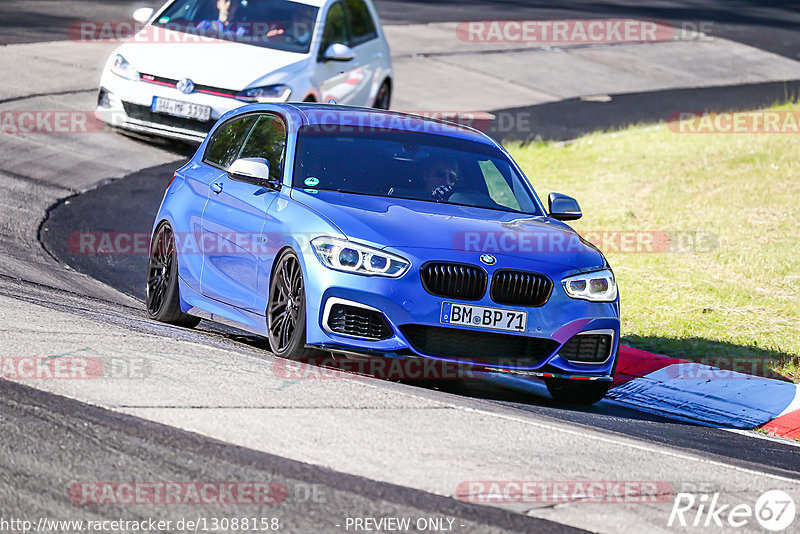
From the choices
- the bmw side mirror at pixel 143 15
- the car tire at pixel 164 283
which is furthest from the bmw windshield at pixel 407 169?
the bmw side mirror at pixel 143 15

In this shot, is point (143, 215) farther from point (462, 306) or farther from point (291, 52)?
point (462, 306)

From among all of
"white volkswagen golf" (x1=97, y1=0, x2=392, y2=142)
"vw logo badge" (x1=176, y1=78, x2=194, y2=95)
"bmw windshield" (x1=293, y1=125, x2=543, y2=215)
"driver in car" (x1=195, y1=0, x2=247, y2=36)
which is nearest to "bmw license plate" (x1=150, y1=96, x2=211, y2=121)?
"white volkswagen golf" (x1=97, y1=0, x2=392, y2=142)

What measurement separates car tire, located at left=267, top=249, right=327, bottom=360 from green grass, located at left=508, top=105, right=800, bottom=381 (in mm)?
3773

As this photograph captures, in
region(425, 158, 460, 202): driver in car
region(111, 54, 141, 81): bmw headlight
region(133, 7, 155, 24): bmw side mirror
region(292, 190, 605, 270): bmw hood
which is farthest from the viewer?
region(133, 7, 155, 24): bmw side mirror

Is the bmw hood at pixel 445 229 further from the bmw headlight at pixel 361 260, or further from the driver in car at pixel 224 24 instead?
the driver in car at pixel 224 24

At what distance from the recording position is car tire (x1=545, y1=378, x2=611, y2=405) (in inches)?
328

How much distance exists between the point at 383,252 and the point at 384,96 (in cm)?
1130

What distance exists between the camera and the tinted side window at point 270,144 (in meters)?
8.84

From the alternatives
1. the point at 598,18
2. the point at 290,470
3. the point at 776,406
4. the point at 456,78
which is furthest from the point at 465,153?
the point at 598,18

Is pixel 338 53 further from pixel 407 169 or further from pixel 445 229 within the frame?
pixel 445 229

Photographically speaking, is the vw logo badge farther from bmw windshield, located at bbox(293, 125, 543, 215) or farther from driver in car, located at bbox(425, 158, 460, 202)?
driver in car, located at bbox(425, 158, 460, 202)

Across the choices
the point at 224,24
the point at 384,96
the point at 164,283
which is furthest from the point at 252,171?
the point at 384,96

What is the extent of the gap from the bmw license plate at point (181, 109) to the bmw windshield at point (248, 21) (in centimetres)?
135

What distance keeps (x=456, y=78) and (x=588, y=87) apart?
9.31 ft
